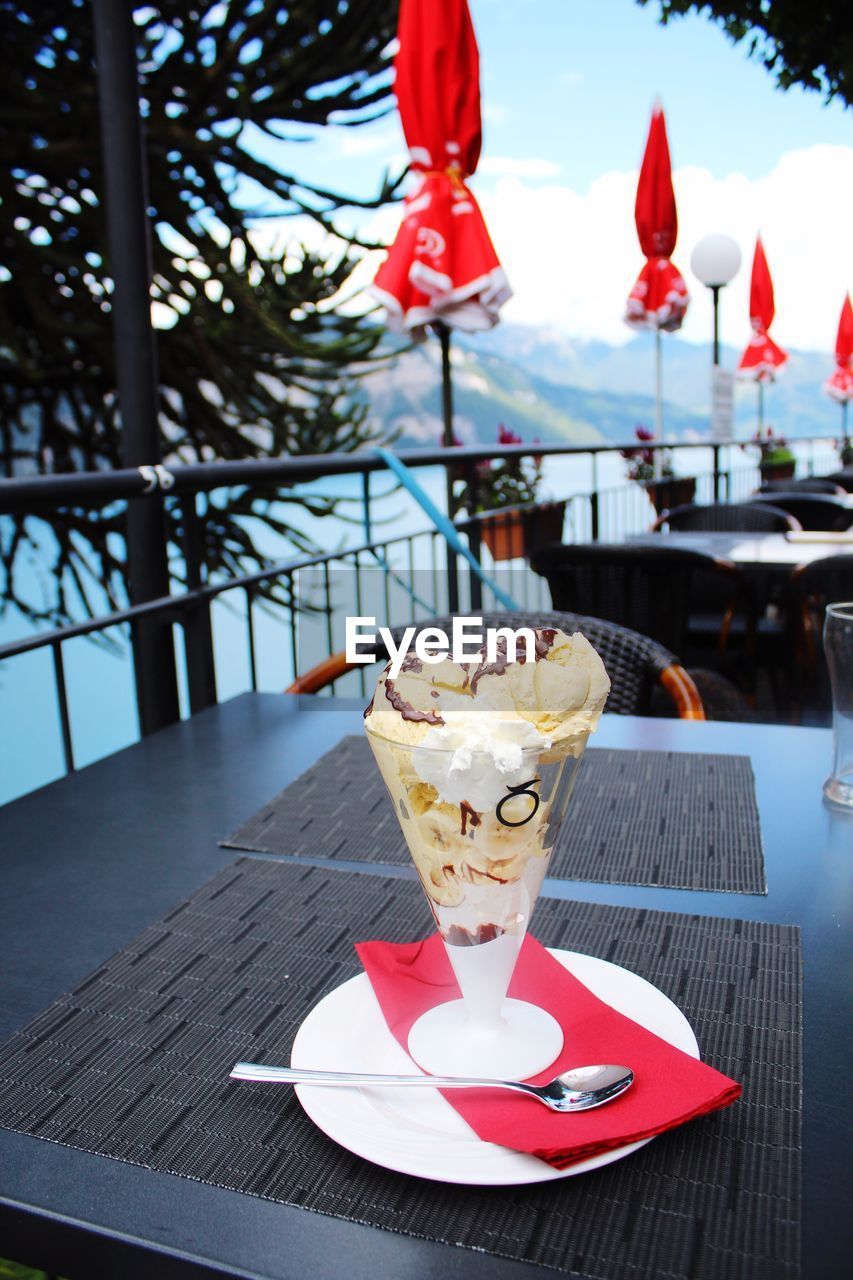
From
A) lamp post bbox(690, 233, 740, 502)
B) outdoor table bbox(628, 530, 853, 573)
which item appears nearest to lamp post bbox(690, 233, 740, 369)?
lamp post bbox(690, 233, 740, 502)

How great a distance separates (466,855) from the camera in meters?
0.45

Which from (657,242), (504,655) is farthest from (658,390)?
(504,655)

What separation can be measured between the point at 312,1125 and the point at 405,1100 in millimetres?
50

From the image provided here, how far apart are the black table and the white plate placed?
0.11 ft

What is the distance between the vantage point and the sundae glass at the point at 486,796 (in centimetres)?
43

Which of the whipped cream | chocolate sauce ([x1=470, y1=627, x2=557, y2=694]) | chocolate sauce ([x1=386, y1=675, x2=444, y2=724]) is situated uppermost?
chocolate sauce ([x1=470, y1=627, x2=557, y2=694])

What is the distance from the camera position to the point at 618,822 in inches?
34.3

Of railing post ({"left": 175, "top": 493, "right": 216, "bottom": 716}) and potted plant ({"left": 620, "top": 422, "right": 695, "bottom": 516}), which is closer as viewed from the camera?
railing post ({"left": 175, "top": 493, "right": 216, "bottom": 716})

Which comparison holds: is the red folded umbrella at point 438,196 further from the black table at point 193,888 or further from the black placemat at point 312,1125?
the black placemat at point 312,1125

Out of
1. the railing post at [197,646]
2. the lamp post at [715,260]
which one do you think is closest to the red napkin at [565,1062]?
the railing post at [197,646]

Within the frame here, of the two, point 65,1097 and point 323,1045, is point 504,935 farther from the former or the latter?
point 65,1097

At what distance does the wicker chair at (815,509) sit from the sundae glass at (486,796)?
374cm

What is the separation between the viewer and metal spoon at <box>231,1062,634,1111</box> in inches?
17.5

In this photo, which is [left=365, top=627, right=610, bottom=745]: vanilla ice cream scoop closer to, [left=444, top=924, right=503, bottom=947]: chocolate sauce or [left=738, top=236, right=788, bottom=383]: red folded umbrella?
[left=444, top=924, right=503, bottom=947]: chocolate sauce
